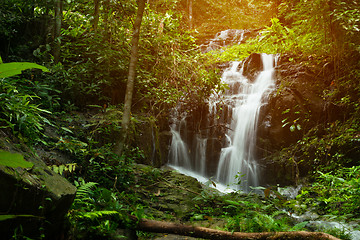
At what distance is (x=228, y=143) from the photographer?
31.5 feet

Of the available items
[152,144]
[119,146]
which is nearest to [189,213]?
[119,146]

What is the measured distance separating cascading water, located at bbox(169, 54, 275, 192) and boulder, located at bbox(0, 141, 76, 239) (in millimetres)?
6420

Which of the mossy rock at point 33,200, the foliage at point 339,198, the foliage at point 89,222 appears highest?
the mossy rock at point 33,200

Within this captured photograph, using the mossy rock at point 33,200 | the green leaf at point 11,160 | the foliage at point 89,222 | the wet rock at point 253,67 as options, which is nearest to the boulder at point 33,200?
the mossy rock at point 33,200

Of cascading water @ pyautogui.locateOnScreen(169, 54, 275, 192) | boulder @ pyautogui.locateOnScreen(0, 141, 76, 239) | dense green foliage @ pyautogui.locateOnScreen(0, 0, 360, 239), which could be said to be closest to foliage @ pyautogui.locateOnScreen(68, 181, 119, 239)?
dense green foliage @ pyautogui.locateOnScreen(0, 0, 360, 239)

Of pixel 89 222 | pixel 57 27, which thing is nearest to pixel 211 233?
pixel 89 222

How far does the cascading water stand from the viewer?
8.86m

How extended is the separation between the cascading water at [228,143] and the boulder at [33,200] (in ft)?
21.1

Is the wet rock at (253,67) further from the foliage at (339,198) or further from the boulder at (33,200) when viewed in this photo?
the boulder at (33,200)

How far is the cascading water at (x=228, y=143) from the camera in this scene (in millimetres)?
8863

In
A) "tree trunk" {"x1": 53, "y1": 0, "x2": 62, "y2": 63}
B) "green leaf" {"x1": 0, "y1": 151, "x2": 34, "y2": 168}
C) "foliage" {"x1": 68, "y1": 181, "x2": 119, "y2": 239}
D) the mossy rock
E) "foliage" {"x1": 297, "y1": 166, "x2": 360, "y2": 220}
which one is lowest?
"foliage" {"x1": 297, "y1": 166, "x2": 360, "y2": 220}

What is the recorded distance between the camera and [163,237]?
10.9 ft

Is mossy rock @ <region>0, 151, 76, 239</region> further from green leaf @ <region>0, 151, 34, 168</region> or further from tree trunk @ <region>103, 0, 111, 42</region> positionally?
tree trunk @ <region>103, 0, 111, 42</region>

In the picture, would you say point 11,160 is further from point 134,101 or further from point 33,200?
point 134,101
